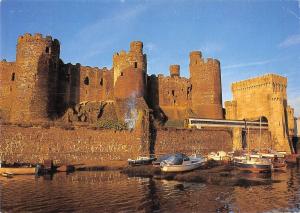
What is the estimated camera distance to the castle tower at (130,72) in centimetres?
5153

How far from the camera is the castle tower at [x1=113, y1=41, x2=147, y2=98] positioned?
5153 centimetres

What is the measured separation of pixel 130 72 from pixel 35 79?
14.8 meters

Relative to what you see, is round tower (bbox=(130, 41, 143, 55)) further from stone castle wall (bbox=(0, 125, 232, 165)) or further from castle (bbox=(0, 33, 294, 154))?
stone castle wall (bbox=(0, 125, 232, 165))

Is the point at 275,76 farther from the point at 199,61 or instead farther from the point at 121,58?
the point at 121,58

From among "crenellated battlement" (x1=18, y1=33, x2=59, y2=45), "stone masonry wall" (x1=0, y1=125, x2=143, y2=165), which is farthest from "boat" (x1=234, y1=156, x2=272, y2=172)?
"crenellated battlement" (x1=18, y1=33, x2=59, y2=45)

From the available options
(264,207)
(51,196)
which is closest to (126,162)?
(51,196)

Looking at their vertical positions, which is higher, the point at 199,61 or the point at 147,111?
the point at 199,61

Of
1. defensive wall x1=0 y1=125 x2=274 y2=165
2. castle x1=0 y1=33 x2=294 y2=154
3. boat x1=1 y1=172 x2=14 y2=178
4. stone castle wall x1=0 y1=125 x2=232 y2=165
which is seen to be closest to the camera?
boat x1=1 y1=172 x2=14 y2=178

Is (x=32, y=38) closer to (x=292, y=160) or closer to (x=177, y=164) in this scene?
(x=177, y=164)

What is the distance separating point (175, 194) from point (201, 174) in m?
8.05

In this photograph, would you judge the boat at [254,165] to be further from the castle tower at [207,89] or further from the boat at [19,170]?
the castle tower at [207,89]

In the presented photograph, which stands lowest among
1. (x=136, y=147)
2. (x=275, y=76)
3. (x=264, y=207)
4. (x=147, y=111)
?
(x=264, y=207)

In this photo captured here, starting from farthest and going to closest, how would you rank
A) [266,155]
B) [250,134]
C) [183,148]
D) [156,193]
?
1. [250,134]
2. [183,148]
3. [266,155]
4. [156,193]

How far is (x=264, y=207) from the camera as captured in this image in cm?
1670
